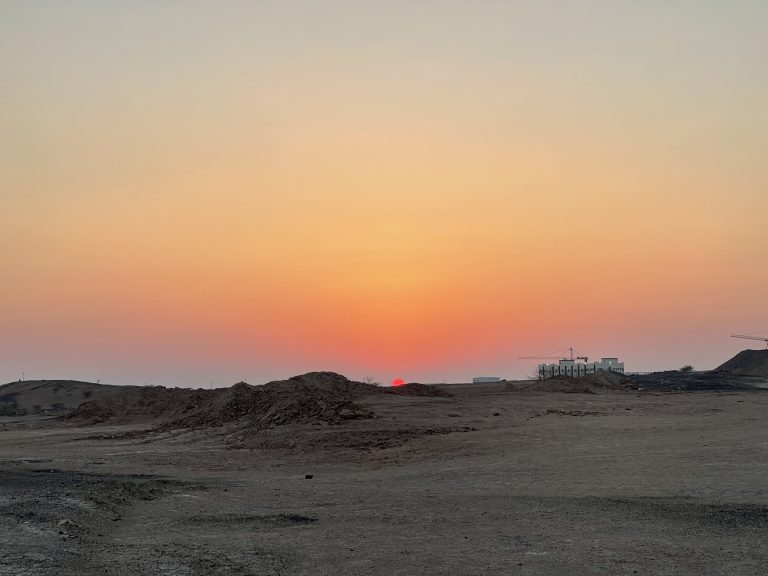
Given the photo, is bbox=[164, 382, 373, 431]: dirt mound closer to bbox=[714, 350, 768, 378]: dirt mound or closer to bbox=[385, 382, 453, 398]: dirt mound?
bbox=[385, 382, 453, 398]: dirt mound

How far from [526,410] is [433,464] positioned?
40.2 feet

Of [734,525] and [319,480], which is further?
[319,480]

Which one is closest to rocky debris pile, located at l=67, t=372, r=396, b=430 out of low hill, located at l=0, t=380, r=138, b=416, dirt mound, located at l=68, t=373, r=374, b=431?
dirt mound, located at l=68, t=373, r=374, b=431

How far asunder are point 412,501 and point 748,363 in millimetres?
95095

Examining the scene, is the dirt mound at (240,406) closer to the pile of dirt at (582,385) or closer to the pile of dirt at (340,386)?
the pile of dirt at (340,386)

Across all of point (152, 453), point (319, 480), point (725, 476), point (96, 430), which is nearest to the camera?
point (725, 476)

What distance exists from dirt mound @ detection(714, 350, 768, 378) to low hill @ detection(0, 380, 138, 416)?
72.3 m

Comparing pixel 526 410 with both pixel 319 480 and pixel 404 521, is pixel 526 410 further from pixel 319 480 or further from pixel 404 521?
pixel 404 521

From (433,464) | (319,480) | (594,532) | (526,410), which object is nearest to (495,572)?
(594,532)

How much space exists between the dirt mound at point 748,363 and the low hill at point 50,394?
2845 inches

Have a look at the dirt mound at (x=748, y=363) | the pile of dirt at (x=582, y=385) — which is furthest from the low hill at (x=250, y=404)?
the dirt mound at (x=748, y=363)

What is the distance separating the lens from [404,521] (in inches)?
512

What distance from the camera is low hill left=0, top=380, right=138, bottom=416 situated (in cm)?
7531

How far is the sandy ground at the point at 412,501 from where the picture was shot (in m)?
10.2
